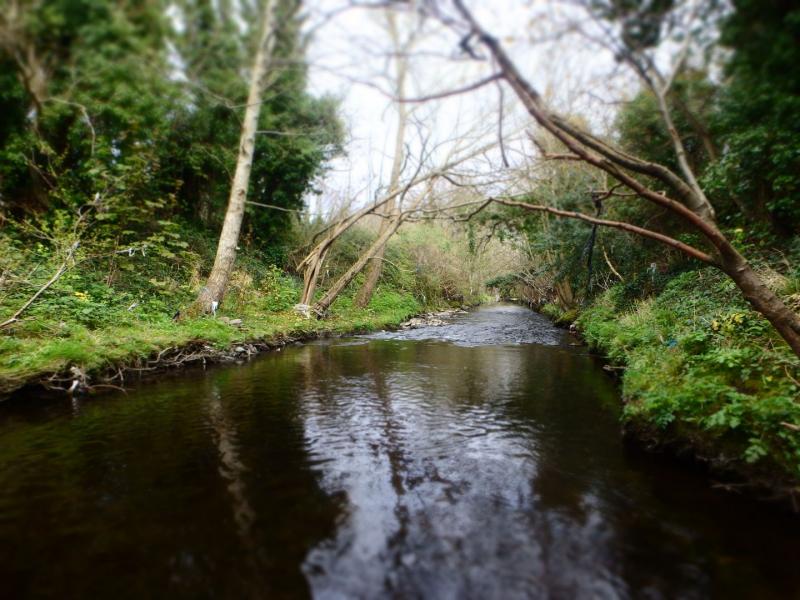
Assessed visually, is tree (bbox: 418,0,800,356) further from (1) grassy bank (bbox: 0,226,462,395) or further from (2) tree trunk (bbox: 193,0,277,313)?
(2) tree trunk (bbox: 193,0,277,313)

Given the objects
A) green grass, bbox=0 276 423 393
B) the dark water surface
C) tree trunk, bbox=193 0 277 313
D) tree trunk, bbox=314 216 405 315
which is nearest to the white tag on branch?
green grass, bbox=0 276 423 393

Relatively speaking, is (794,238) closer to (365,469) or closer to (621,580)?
(621,580)

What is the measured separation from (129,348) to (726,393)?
299 inches

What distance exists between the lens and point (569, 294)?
1864cm

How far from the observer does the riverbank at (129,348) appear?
500 cm

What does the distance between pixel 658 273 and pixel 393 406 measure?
936cm

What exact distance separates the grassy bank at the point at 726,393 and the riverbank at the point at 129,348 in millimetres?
6864

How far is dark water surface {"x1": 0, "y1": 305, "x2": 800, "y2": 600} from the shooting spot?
2.28 metres

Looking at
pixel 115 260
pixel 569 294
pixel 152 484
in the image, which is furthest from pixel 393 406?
pixel 569 294

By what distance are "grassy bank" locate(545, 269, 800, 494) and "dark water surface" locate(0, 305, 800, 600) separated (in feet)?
1.04

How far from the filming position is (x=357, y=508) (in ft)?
9.83

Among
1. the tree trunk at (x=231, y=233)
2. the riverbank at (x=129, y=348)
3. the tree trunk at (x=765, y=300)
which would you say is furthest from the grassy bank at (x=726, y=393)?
the tree trunk at (x=231, y=233)

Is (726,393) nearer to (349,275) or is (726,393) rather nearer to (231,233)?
(231,233)

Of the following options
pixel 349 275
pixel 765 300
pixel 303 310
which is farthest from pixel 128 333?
pixel 349 275
